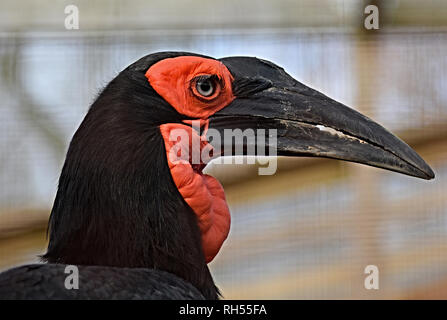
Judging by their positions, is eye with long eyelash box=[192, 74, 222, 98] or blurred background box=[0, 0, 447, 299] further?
blurred background box=[0, 0, 447, 299]

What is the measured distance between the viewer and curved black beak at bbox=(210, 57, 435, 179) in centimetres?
130

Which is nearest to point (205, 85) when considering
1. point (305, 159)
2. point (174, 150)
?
point (174, 150)

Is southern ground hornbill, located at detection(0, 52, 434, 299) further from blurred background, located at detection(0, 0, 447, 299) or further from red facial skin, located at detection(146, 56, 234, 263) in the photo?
blurred background, located at detection(0, 0, 447, 299)

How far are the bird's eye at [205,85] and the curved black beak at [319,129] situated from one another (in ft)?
0.14

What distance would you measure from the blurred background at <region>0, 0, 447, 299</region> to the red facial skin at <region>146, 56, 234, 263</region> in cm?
107

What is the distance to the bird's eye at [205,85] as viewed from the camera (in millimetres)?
1304

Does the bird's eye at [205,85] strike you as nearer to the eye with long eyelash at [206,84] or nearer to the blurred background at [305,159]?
the eye with long eyelash at [206,84]

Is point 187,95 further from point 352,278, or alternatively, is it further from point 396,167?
point 352,278

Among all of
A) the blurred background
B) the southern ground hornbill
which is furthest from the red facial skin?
the blurred background

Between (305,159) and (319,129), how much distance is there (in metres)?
1.18

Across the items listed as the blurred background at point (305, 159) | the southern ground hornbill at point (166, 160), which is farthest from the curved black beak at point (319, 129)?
the blurred background at point (305, 159)

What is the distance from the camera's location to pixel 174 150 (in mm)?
1251

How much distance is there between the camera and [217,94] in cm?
132
